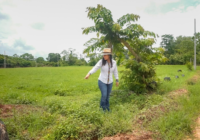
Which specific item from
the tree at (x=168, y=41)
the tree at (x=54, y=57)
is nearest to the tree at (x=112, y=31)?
the tree at (x=168, y=41)

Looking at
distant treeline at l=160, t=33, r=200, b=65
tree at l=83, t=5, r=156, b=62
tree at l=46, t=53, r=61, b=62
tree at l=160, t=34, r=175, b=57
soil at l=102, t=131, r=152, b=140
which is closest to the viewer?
soil at l=102, t=131, r=152, b=140

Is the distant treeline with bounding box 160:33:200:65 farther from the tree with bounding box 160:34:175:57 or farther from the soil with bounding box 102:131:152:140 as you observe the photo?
the soil with bounding box 102:131:152:140

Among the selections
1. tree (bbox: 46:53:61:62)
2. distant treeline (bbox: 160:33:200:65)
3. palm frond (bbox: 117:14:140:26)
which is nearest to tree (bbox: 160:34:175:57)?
distant treeline (bbox: 160:33:200:65)

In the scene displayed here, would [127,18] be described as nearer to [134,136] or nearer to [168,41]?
[134,136]

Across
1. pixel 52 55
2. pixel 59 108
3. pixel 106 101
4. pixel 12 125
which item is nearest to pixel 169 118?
pixel 106 101

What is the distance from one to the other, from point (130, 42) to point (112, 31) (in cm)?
113

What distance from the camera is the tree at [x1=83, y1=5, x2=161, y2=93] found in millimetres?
6223

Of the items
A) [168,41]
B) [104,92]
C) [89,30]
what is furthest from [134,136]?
[168,41]

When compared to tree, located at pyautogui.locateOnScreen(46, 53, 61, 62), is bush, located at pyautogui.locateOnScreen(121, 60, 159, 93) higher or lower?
lower

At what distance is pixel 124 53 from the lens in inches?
299

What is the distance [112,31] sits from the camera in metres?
6.46

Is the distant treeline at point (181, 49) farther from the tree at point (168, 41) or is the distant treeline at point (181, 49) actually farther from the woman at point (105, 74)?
the woman at point (105, 74)

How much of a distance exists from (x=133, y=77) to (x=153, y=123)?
3416mm

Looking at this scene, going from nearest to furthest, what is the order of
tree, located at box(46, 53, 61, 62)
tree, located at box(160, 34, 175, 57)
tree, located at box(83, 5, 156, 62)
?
1. tree, located at box(83, 5, 156, 62)
2. tree, located at box(160, 34, 175, 57)
3. tree, located at box(46, 53, 61, 62)
